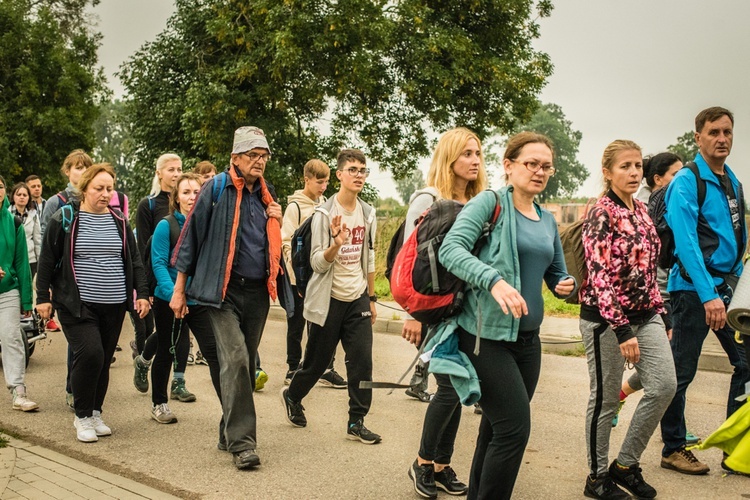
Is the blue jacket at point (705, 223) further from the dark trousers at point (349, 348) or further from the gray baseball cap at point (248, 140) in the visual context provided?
the gray baseball cap at point (248, 140)

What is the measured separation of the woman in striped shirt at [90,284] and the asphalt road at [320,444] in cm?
41

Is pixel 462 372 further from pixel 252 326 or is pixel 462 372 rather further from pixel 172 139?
pixel 172 139

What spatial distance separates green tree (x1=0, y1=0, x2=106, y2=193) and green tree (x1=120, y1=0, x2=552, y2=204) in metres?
12.2

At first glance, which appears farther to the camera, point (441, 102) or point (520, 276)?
point (441, 102)

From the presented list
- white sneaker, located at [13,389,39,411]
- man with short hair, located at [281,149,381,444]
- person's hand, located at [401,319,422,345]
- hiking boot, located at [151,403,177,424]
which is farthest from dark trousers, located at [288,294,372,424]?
white sneaker, located at [13,389,39,411]

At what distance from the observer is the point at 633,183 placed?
4668 millimetres

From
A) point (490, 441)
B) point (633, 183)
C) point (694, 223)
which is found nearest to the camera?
point (490, 441)

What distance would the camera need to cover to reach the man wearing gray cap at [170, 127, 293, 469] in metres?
5.51

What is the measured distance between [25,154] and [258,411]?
3433 centimetres

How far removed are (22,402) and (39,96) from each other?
34.2 metres

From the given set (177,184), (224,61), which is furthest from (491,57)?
(177,184)

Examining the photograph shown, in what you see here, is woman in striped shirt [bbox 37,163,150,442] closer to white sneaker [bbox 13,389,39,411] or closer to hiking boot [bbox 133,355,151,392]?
white sneaker [bbox 13,389,39,411]

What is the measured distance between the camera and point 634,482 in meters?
4.78

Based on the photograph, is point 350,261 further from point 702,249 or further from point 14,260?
point 14,260
